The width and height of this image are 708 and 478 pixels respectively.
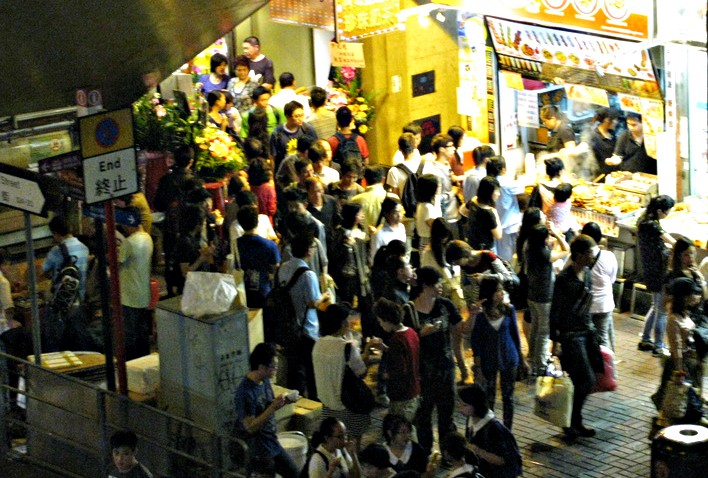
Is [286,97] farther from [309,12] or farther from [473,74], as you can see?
[473,74]

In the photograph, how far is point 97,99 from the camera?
34.6 ft

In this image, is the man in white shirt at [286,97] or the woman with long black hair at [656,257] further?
the man in white shirt at [286,97]

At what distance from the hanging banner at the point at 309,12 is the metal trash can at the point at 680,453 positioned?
34.3 ft

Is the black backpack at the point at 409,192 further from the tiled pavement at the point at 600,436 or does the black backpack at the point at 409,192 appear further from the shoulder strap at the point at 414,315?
the shoulder strap at the point at 414,315

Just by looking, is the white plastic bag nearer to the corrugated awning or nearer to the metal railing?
the metal railing

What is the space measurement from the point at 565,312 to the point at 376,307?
203 cm

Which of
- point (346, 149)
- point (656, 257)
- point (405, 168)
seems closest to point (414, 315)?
point (656, 257)

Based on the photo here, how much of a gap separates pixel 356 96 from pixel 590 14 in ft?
17.3

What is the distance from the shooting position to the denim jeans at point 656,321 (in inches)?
551

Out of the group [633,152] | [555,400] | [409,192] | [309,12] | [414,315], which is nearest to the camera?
[414,315]

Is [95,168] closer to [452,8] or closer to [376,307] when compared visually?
[376,307]

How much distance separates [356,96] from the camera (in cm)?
2112

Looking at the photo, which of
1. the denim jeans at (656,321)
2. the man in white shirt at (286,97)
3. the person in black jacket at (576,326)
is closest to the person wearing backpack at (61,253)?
the person in black jacket at (576,326)

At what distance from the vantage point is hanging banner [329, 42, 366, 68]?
760 inches
